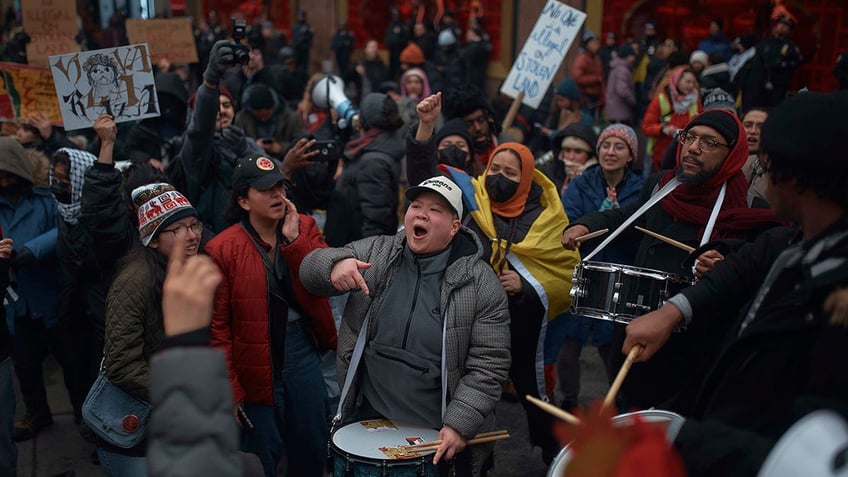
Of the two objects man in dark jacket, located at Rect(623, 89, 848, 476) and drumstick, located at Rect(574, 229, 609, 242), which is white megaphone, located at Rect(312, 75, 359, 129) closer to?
drumstick, located at Rect(574, 229, 609, 242)

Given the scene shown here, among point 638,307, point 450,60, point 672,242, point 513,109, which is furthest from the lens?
point 450,60

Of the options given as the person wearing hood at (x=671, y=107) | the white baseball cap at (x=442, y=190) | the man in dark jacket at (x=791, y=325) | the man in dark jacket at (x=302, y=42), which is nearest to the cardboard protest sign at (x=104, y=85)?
the white baseball cap at (x=442, y=190)

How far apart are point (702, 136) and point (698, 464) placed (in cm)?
228

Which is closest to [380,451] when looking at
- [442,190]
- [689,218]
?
[442,190]

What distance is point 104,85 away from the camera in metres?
5.30

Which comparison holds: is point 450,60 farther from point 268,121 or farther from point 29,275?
point 29,275

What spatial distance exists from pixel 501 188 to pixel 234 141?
6.69 ft

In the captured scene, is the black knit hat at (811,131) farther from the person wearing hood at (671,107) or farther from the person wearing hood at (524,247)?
the person wearing hood at (671,107)

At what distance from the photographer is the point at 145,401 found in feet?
Result: 11.5

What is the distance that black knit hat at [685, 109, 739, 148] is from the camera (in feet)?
12.6

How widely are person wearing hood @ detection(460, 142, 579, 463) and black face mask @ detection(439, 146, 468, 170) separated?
847 millimetres

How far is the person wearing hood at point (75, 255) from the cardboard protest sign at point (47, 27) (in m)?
2.53

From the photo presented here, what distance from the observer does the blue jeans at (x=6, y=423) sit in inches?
157

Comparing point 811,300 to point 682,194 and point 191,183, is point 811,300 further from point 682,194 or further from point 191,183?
point 191,183
